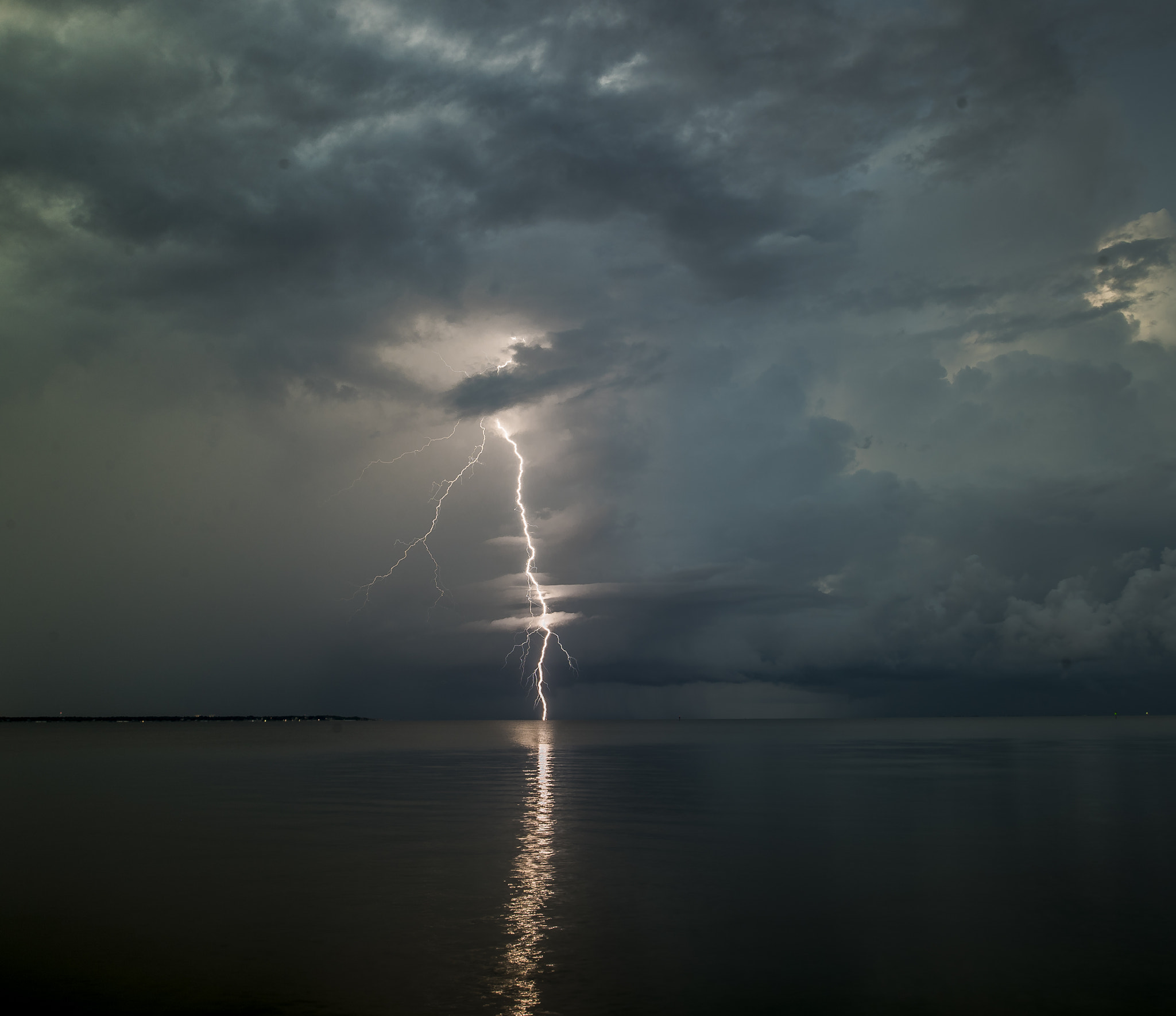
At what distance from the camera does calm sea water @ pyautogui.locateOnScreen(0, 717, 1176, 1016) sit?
56.3 feet

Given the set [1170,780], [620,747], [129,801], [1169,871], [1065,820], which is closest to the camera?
[1169,871]

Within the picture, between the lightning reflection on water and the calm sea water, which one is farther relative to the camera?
the calm sea water

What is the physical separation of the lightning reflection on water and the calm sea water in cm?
11

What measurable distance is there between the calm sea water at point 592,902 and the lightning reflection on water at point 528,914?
11 centimetres

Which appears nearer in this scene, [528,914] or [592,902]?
[528,914]

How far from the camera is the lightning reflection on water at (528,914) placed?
16.9m

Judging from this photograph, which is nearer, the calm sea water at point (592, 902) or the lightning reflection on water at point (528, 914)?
the lightning reflection on water at point (528, 914)

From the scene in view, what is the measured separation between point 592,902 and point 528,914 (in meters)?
2.26

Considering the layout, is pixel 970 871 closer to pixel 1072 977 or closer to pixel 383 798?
pixel 1072 977

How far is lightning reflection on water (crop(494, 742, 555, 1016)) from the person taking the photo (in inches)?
664

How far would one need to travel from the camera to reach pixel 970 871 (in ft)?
96.2

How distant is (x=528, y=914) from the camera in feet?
75.8

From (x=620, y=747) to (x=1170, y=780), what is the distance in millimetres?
82270

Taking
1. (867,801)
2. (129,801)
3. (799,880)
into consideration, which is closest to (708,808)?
(867,801)
